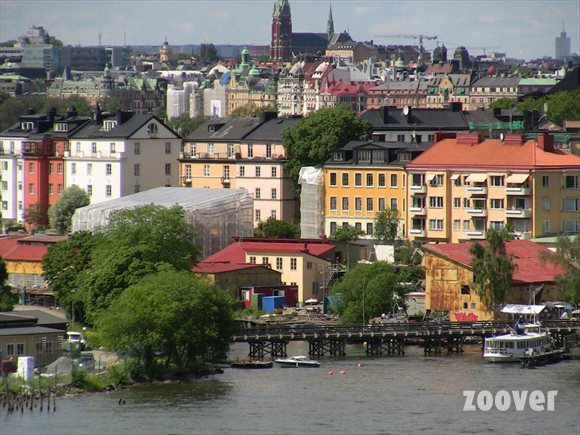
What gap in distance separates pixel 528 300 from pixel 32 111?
45.8 m

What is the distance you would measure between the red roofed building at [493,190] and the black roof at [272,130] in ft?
39.3

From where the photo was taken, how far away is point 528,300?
192 ft

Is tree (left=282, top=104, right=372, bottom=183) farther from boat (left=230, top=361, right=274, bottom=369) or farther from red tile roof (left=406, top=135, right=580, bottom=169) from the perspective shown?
boat (left=230, top=361, right=274, bottom=369)

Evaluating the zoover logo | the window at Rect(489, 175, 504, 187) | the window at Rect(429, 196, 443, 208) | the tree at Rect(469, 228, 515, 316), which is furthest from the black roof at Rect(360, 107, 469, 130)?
the zoover logo

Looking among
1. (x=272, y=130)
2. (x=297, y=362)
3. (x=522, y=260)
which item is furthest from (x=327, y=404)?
(x=272, y=130)

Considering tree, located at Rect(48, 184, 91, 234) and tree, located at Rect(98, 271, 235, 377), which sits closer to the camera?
tree, located at Rect(98, 271, 235, 377)

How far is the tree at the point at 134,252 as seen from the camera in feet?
181

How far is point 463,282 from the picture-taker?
58.7 meters

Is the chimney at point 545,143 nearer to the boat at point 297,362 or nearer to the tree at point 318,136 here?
the tree at point 318,136

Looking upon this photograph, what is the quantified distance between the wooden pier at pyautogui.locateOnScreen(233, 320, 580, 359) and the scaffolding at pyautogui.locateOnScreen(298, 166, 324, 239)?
1858cm

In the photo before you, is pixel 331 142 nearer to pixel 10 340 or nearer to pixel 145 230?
pixel 145 230

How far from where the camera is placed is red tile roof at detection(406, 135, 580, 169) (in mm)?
67875

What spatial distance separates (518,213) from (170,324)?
68.4 feet

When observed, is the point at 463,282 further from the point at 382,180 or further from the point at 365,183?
the point at 365,183
